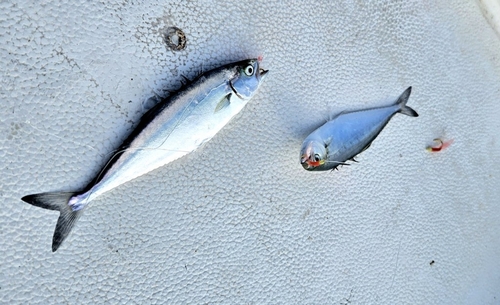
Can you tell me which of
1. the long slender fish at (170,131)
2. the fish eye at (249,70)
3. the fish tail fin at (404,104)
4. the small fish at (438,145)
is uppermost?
the fish eye at (249,70)

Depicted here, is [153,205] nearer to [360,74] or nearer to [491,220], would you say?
[360,74]

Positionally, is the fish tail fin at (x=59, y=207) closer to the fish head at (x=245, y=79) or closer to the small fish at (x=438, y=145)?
the fish head at (x=245, y=79)

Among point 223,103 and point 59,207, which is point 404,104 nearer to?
point 223,103

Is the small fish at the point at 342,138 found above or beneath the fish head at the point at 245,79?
beneath

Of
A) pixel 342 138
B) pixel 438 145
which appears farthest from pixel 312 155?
pixel 438 145

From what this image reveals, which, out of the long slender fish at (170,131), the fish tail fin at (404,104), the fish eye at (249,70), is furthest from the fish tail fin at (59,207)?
the fish tail fin at (404,104)

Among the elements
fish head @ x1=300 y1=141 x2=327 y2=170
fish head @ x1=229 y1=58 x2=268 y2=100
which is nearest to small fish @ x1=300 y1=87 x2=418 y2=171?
fish head @ x1=300 y1=141 x2=327 y2=170
